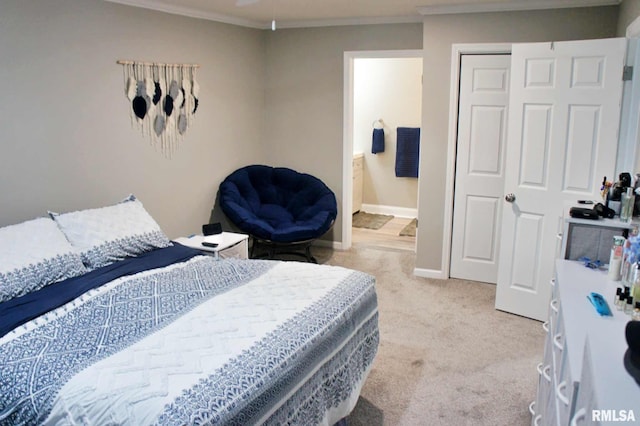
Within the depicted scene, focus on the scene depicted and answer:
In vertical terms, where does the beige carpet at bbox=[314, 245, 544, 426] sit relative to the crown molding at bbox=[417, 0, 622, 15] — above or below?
below

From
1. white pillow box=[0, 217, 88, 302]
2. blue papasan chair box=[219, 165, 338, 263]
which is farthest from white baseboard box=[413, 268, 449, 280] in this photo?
white pillow box=[0, 217, 88, 302]

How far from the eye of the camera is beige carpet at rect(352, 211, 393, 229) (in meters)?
6.57

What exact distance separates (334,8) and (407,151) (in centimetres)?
280

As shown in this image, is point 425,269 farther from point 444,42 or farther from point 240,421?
point 240,421

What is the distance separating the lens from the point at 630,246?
2.02 metres

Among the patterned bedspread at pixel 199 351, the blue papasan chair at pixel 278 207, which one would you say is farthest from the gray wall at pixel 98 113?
the patterned bedspread at pixel 199 351

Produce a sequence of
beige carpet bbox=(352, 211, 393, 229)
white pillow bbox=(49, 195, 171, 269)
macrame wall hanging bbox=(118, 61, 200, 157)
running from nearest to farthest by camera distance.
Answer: white pillow bbox=(49, 195, 171, 269) < macrame wall hanging bbox=(118, 61, 200, 157) < beige carpet bbox=(352, 211, 393, 229)

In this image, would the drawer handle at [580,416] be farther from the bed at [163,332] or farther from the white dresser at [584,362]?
the bed at [163,332]

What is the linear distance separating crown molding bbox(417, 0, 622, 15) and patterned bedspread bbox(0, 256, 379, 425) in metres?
2.56

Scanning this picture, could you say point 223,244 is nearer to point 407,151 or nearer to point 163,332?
point 163,332

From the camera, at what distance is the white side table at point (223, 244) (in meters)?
3.87

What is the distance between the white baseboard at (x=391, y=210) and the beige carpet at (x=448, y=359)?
7.83ft

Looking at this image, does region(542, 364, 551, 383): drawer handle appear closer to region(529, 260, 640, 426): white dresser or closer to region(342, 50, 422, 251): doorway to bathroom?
region(529, 260, 640, 426): white dresser

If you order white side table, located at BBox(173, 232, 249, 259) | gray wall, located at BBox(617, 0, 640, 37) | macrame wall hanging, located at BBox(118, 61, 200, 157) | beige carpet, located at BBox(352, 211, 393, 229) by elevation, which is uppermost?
gray wall, located at BBox(617, 0, 640, 37)
